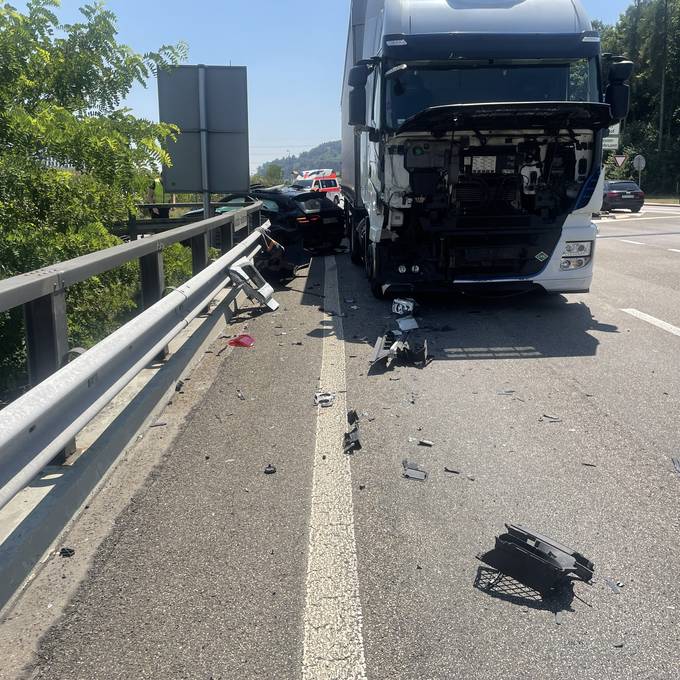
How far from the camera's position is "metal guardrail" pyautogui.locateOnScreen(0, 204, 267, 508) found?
2553 millimetres

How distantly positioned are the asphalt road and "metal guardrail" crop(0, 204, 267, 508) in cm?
63

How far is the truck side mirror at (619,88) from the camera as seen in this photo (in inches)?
326

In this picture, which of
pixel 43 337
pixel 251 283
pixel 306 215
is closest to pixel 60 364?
pixel 43 337

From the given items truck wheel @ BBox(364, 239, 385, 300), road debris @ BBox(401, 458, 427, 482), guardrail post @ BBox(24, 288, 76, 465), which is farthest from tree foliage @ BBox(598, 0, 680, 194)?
guardrail post @ BBox(24, 288, 76, 465)

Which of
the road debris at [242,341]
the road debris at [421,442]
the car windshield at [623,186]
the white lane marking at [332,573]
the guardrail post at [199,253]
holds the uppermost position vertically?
the car windshield at [623,186]

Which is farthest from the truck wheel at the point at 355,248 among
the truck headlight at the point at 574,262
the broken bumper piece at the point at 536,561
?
the broken bumper piece at the point at 536,561

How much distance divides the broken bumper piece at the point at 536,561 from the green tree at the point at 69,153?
14.1ft

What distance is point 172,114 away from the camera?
11570mm

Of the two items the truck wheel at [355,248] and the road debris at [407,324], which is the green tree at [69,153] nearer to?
the road debris at [407,324]

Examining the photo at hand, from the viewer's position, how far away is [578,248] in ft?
28.0

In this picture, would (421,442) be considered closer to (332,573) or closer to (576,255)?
(332,573)

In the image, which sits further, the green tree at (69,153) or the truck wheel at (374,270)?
the truck wheel at (374,270)

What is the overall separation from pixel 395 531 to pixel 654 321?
19.7 feet

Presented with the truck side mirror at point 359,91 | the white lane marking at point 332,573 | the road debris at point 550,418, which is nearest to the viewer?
the white lane marking at point 332,573
